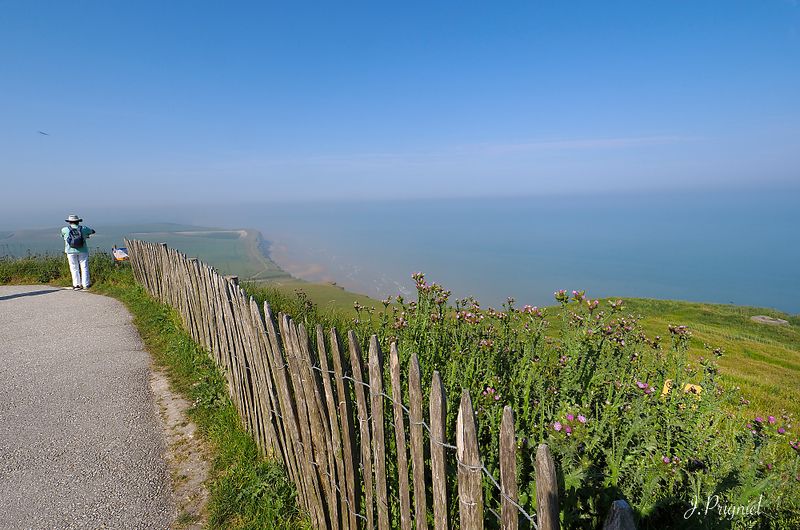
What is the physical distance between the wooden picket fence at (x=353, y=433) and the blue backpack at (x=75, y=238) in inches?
323

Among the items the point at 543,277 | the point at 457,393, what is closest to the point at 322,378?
the point at 457,393

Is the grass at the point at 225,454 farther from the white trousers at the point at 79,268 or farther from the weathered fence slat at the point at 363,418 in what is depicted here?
the white trousers at the point at 79,268

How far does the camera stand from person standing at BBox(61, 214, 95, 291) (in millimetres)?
10562

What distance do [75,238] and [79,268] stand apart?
1221 millimetres

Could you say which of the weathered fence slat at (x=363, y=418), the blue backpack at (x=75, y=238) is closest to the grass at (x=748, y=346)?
the weathered fence slat at (x=363, y=418)

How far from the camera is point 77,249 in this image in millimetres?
10906

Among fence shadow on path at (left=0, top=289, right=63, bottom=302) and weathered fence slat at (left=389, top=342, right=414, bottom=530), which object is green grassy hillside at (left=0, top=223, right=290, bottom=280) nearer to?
fence shadow on path at (left=0, top=289, right=63, bottom=302)

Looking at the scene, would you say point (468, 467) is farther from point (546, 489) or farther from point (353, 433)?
point (353, 433)

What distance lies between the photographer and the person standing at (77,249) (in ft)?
34.7

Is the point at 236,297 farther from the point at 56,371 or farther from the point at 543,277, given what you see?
the point at 543,277

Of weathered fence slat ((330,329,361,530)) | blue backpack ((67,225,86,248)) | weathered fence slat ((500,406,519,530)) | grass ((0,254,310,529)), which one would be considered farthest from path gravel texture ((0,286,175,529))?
blue backpack ((67,225,86,248))

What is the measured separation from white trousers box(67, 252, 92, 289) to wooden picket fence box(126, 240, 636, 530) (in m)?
8.76

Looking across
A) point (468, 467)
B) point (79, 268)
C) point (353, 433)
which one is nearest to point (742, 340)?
point (353, 433)

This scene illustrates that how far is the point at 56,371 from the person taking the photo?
5887mm
